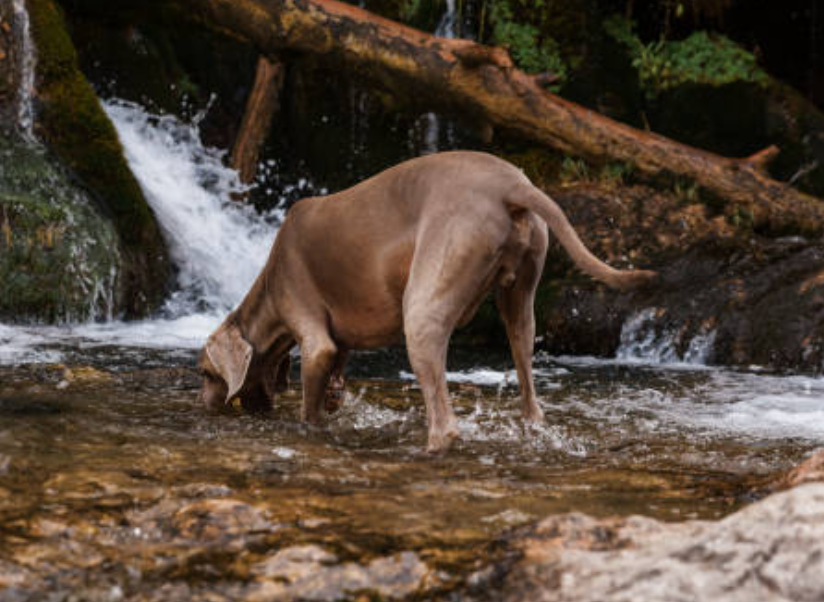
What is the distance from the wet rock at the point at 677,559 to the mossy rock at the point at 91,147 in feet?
28.0

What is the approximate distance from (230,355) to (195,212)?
274 inches

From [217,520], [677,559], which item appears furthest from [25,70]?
[677,559]

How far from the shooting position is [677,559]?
2178 millimetres

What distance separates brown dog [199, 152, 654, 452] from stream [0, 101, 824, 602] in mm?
290

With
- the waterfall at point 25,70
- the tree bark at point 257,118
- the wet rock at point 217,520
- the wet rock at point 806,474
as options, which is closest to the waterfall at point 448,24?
the tree bark at point 257,118

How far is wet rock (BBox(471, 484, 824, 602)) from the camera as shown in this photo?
2027 mm

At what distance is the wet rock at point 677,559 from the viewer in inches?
79.8

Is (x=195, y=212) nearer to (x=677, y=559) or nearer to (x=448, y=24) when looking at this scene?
(x=448, y=24)

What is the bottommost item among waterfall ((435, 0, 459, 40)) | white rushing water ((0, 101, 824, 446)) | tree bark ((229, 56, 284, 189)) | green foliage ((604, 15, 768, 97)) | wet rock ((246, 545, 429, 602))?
wet rock ((246, 545, 429, 602))

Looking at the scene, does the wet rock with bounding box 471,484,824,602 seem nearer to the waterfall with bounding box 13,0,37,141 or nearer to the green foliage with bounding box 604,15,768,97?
the waterfall with bounding box 13,0,37,141

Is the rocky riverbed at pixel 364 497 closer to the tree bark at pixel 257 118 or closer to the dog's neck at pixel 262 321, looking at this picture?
the dog's neck at pixel 262 321

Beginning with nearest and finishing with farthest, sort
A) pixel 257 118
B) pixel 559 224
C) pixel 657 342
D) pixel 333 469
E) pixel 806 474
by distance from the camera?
pixel 806 474 → pixel 333 469 → pixel 559 224 → pixel 657 342 → pixel 257 118

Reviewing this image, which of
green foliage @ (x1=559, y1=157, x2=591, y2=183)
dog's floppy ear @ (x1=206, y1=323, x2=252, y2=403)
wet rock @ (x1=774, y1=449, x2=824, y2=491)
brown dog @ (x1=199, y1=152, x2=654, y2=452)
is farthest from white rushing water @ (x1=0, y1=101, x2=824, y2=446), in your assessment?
green foliage @ (x1=559, y1=157, x2=591, y2=183)

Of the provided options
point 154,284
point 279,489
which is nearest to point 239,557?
point 279,489
